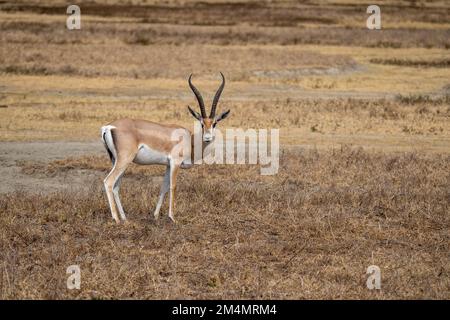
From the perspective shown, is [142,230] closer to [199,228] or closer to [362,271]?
[199,228]

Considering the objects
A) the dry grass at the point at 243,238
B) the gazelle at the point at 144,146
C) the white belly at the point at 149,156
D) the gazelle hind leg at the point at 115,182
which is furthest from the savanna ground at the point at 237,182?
the white belly at the point at 149,156

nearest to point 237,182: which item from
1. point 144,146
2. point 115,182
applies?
point 144,146

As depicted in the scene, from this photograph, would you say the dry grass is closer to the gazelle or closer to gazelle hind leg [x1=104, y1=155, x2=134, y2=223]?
gazelle hind leg [x1=104, y1=155, x2=134, y2=223]

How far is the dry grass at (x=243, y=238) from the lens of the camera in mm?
7953

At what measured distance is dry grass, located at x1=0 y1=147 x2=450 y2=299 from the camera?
7953mm

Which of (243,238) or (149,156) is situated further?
(149,156)

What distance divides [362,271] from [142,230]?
3088 millimetres

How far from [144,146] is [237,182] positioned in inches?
136

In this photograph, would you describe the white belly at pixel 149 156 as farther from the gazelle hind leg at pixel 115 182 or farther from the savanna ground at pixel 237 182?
the savanna ground at pixel 237 182

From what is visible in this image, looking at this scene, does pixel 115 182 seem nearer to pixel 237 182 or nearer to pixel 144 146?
pixel 144 146

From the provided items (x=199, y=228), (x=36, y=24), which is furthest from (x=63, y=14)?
(x=199, y=228)

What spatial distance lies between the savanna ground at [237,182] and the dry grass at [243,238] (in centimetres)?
3

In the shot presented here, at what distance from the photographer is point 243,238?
9789 mm

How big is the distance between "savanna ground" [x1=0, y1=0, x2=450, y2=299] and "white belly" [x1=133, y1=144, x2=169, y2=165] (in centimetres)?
88
